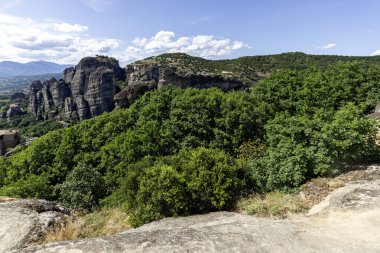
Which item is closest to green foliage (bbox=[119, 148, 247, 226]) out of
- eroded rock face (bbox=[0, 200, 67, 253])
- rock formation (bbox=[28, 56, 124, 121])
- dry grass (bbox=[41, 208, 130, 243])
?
dry grass (bbox=[41, 208, 130, 243])

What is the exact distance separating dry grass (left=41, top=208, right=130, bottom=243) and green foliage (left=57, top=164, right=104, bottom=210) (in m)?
4.59

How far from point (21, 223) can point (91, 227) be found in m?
2.71

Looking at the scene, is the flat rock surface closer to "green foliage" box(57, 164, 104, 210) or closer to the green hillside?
"green foliage" box(57, 164, 104, 210)

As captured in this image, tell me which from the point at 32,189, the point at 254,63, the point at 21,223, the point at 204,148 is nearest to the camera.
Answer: the point at 21,223

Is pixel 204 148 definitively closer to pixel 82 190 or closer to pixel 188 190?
pixel 188 190

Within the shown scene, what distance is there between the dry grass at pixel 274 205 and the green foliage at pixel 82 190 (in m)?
11.4

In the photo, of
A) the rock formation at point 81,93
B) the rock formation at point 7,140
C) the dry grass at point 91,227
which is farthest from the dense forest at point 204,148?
the rock formation at point 81,93

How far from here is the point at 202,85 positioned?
94.2m

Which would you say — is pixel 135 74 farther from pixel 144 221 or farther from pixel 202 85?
pixel 144 221

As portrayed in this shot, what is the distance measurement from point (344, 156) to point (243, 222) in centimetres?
725

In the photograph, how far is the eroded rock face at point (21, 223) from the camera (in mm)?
10266

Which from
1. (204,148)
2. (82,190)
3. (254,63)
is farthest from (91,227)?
(254,63)

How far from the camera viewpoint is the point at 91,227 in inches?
513

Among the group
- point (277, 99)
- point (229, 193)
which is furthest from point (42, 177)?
point (277, 99)
